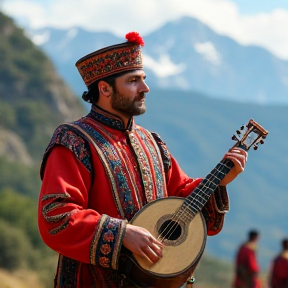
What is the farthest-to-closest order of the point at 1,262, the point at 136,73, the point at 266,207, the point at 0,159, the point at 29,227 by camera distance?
the point at 266,207
the point at 0,159
the point at 29,227
the point at 1,262
the point at 136,73

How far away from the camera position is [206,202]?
5.34 metres

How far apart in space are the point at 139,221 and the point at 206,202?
425 millimetres

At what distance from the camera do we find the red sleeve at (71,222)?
16.2ft

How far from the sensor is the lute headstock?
5395 mm

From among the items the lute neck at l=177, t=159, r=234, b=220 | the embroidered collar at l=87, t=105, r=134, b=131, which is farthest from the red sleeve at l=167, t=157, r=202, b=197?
the embroidered collar at l=87, t=105, r=134, b=131

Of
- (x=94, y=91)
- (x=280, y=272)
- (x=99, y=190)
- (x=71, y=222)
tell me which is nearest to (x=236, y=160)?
(x=99, y=190)

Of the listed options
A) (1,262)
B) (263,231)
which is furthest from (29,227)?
(263,231)

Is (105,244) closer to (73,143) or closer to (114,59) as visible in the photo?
(73,143)

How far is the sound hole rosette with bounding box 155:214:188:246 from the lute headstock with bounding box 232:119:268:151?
54 cm

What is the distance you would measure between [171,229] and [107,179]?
40cm

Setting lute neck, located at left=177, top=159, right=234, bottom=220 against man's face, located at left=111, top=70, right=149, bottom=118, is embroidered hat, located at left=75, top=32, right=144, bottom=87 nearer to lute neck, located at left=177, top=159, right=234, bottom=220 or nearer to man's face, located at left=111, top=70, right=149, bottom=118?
man's face, located at left=111, top=70, right=149, bottom=118

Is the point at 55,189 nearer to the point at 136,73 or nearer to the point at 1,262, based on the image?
the point at 136,73

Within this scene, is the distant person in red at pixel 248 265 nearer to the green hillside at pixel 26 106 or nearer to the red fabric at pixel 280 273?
the red fabric at pixel 280 273

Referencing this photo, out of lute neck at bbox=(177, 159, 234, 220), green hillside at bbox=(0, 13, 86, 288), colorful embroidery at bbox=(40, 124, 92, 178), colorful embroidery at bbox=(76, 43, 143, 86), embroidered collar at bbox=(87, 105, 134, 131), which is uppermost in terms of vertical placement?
green hillside at bbox=(0, 13, 86, 288)
